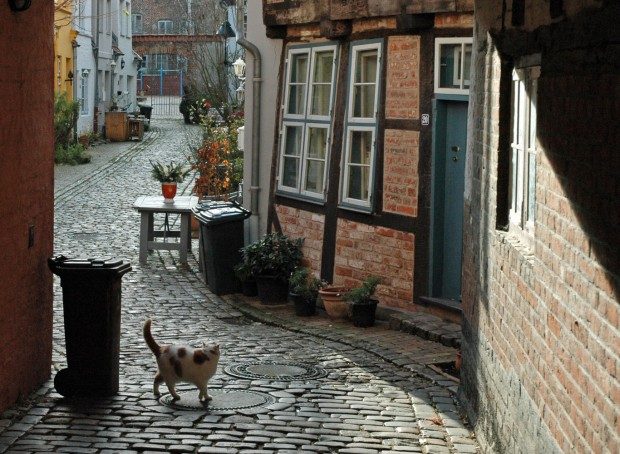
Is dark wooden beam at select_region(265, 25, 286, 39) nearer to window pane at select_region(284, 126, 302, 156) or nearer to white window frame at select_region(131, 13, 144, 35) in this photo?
window pane at select_region(284, 126, 302, 156)

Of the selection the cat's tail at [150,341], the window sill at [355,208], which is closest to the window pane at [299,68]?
the window sill at [355,208]

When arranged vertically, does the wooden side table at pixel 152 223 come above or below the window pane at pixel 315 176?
below

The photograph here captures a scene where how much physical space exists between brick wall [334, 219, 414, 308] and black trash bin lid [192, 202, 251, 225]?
1680 millimetres

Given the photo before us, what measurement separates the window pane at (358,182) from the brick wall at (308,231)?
2.02 feet

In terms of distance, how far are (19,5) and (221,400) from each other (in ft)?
10.2

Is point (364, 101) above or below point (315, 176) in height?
above

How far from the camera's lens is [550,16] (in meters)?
5.52

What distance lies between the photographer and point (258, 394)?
917cm

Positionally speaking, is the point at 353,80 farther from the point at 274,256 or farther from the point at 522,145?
the point at 522,145

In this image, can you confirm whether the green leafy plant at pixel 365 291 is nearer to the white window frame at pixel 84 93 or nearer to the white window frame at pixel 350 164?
the white window frame at pixel 350 164

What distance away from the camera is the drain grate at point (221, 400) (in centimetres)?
868

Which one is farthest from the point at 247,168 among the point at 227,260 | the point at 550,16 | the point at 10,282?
the point at 550,16

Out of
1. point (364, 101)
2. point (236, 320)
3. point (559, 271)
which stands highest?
point (364, 101)

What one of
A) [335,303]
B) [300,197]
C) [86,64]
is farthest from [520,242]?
[86,64]
